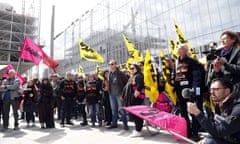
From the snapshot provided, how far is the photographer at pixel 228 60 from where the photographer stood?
2.27 m

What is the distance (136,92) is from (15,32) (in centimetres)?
3981

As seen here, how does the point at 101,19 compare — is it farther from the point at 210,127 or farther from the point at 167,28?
the point at 210,127

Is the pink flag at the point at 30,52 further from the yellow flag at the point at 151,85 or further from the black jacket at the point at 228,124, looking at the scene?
the black jacket at the point at 228,124

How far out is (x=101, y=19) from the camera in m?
21.5

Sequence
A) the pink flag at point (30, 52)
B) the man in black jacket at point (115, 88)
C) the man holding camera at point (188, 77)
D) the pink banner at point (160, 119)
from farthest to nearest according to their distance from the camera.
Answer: the pink flag at point (30, 52)
the man in black jacket at point (115, 88)
the man holding camera at point (188, 77)
the pink banner at point (160, 119)

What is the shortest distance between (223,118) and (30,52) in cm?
696

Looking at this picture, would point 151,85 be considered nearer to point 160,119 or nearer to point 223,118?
point 160,119

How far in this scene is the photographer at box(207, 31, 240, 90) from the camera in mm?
2268

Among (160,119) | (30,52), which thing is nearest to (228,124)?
(160,119)

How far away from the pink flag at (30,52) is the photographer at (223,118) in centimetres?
660

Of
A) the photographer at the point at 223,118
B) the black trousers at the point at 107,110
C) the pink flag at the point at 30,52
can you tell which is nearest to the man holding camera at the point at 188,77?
the photographer at the point at 223,118

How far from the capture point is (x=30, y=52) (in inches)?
280

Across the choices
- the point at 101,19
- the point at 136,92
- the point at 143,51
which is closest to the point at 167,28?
the point at 143,51

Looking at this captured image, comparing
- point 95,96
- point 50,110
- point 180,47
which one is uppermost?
point 180,47
